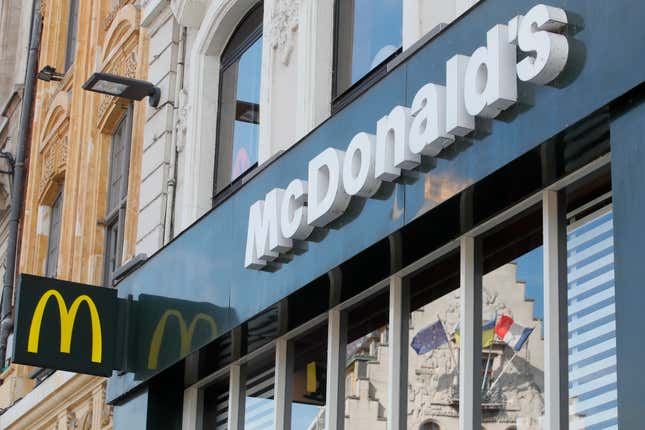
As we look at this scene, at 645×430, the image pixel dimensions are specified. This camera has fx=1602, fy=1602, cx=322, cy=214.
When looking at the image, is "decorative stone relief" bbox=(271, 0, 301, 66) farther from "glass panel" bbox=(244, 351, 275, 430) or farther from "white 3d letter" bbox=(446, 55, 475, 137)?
"white 3d letter" bbox=(446, 55, 475, 137)

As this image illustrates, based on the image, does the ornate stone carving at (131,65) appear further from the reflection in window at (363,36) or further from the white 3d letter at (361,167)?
the white 3d letter at (361,167)

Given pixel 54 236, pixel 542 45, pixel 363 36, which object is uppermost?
pixel 54 236

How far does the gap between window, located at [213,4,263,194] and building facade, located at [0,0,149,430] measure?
1.97 metres

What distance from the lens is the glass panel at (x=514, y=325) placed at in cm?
1056

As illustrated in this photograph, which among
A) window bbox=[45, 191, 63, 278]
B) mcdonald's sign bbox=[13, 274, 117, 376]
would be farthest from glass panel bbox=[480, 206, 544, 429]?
window bbox=[45, 191, 63, 278]

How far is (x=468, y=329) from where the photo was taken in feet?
36.8

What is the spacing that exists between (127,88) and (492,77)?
28.4 ft

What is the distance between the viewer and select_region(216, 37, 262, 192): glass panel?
53.6 ft

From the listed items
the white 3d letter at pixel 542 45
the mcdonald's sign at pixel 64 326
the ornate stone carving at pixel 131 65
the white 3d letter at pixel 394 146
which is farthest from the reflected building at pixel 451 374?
the ornate stone carving at pixel 131 65

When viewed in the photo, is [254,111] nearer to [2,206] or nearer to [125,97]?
[125,97]

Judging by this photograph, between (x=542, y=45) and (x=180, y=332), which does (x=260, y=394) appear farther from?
(x=542, y=45)

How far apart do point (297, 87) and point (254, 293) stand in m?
2.20

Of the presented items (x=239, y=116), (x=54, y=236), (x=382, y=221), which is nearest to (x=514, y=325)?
(x=382, y=221)

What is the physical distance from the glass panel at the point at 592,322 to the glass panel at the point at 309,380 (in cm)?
346
